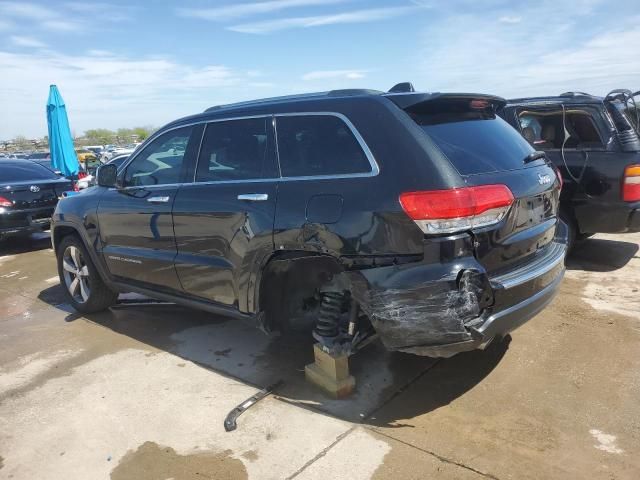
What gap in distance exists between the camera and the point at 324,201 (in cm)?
302

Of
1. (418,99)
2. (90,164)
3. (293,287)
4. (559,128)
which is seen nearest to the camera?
(418,99)

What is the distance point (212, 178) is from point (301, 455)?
1.98 metres

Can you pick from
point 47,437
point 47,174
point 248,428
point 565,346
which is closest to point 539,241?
point 565,346

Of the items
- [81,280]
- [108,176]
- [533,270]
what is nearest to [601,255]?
[533,270]

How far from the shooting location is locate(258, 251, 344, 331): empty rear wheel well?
3.29 metres

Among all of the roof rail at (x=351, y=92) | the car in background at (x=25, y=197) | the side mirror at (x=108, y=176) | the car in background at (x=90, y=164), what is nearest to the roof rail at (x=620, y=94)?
the roof rail at (x=351, y=92)

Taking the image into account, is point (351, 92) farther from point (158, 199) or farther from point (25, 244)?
point (25, 244)

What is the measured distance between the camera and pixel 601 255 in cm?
616

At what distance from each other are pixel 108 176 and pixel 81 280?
1.29 metres

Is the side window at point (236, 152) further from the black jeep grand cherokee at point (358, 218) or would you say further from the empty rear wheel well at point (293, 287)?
the empty rear wheel well at point (293, 287)

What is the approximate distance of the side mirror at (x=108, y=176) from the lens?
4.55 m

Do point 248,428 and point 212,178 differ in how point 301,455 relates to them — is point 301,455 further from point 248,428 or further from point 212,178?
point 212,178

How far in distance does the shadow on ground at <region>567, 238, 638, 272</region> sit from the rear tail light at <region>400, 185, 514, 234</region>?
355cm

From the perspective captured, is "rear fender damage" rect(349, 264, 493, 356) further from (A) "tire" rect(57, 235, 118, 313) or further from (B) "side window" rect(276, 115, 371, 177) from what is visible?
(A) "tire" rect(57, 235, 118, 313)
